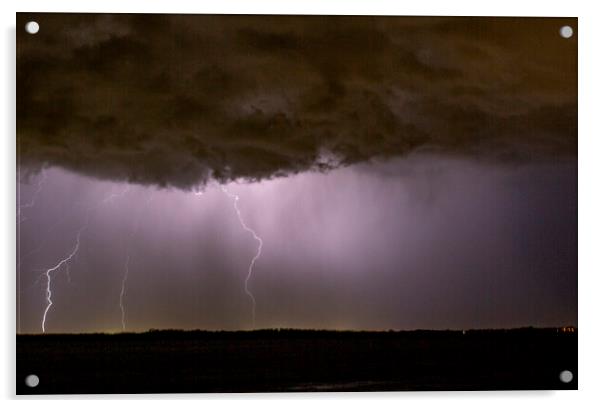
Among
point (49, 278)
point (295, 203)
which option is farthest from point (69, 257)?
point (295, 203)

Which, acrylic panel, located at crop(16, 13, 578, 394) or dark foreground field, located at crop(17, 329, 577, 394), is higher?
acrylic panel, located at crop(16, 13, 578, 394)

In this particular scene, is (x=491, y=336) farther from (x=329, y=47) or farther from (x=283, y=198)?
(x=329, y=47)

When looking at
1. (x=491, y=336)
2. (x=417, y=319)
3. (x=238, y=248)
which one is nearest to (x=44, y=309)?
(x=238, y=248)

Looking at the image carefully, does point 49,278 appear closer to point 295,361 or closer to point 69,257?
point 69,257

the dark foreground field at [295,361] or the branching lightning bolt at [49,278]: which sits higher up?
the branching lightning bolt at [49,278]

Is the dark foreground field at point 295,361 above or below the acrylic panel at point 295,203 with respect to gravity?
below

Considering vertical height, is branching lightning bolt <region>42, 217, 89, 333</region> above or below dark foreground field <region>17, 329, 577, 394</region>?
above
